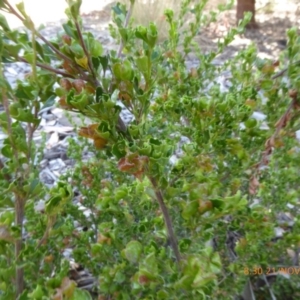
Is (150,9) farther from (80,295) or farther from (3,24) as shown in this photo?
(80,295)

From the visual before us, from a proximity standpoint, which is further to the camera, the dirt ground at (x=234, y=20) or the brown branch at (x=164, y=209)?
the dirt ground at (x=234, y=20)

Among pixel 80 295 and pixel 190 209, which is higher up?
pixel 190 209

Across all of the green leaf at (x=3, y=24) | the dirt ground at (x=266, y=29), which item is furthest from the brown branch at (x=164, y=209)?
the dirt ground at (x=266, y=29)

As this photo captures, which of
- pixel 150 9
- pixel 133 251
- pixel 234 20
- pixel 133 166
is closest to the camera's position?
pixel 133 166

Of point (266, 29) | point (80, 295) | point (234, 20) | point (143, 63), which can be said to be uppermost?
point (234, 20)

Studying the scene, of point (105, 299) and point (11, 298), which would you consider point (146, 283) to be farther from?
point (105, 299)

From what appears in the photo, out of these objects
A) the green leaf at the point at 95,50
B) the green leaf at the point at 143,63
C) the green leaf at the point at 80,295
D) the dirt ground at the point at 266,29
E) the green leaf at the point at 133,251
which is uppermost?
the dirt ground at the point at 266,29

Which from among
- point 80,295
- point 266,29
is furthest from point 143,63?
point 266,29

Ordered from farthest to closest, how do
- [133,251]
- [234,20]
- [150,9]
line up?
1. [234,20]
2. [150,9]
3. [133,251]

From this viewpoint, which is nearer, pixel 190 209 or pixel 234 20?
pixel 190 209
